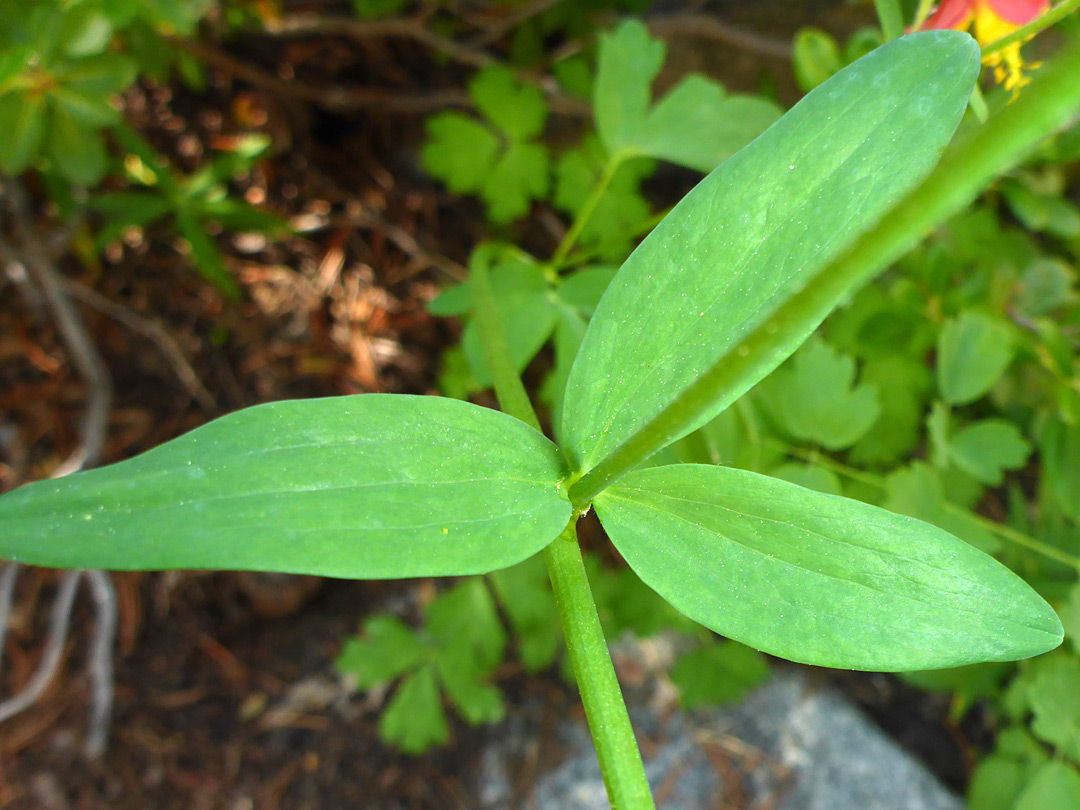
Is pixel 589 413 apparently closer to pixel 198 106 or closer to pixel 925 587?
pixel 925 587

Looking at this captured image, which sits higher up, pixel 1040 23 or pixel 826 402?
pixel 1040 23

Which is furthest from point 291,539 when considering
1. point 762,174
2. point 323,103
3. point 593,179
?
point 323,103

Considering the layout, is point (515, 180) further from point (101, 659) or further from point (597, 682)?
point (101, 659)

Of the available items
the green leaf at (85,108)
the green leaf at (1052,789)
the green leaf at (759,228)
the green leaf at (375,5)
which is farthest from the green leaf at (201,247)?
the green leaf at (1052,789)

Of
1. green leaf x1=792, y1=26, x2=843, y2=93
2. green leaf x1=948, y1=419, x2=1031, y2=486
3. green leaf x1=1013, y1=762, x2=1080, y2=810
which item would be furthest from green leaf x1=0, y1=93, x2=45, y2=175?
green leaf x1=1013, y1=762, x2=1080, y2=810

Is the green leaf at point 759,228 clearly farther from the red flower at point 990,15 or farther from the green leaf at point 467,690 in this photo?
the green leaf at point 467,690

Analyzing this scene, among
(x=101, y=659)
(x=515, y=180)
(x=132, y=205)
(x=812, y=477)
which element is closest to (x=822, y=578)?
(x=812, y=477)
